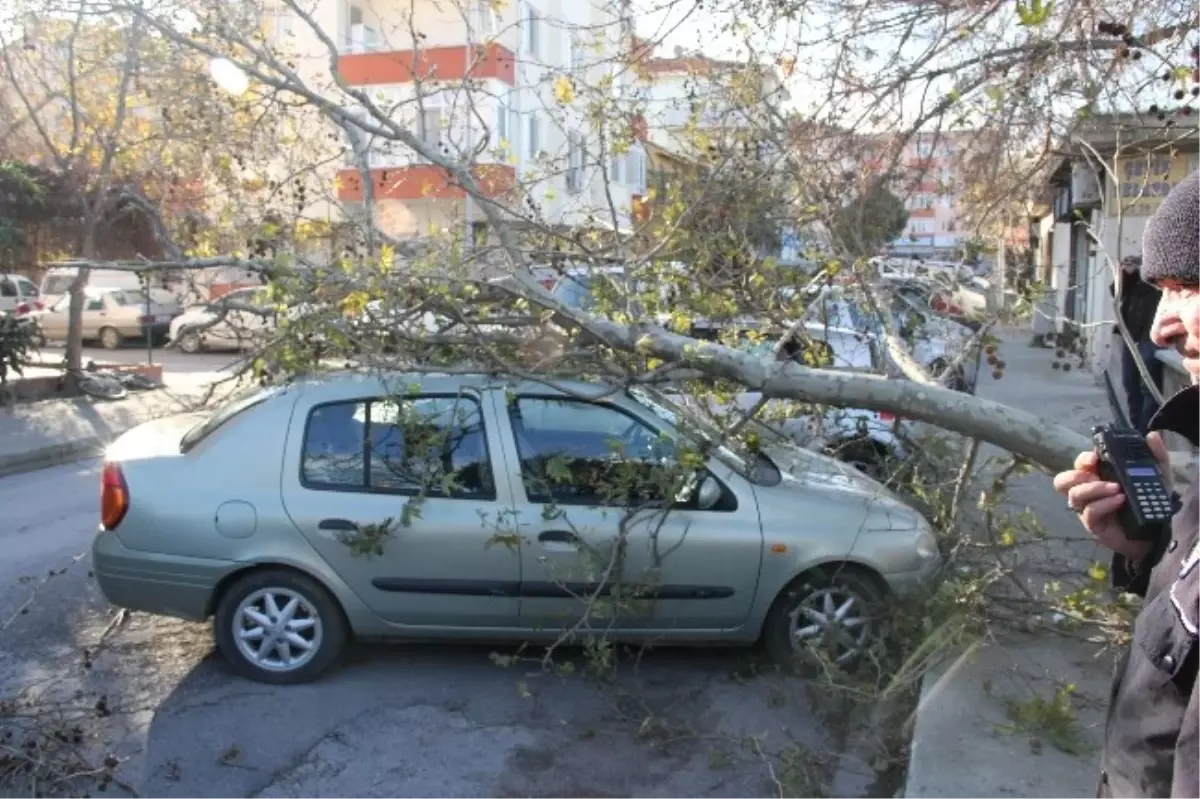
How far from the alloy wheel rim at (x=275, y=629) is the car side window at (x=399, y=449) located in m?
0.56

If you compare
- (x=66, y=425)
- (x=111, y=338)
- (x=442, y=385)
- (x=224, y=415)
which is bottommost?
(x=66, y=425)

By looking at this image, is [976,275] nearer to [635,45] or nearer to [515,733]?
[635,45]

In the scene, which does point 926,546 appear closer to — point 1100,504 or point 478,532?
point 478,532

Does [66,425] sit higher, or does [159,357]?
[66,425]

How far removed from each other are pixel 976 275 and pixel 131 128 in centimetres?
1179

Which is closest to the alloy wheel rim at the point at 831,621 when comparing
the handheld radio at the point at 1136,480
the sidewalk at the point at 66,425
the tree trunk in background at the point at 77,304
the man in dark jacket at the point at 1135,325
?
the man in dark jacket at the point at 1135,325

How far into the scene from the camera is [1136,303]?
5.48 meters

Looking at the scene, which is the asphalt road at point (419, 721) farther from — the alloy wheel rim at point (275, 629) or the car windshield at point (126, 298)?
the car windshield at point (126, 298)

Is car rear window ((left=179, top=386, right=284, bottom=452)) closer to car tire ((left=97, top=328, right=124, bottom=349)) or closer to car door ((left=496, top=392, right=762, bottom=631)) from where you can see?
car door ((left=496, top=392, right=762, bottom=631))

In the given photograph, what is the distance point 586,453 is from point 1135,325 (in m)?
3.10

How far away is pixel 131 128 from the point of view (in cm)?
1402

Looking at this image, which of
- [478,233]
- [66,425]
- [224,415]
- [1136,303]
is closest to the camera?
[224,415]

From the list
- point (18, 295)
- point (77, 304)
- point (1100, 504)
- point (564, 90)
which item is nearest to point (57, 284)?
point (18, 295)

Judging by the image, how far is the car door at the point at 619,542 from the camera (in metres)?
4.81
